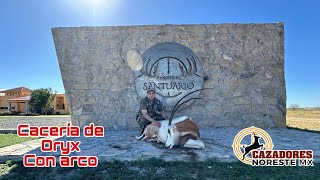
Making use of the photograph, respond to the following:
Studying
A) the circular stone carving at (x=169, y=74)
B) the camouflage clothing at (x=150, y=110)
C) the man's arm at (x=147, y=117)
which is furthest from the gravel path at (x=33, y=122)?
the man's arm at (x=147, y=117)

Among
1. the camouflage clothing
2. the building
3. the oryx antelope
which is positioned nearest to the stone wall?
the camouflage clothing

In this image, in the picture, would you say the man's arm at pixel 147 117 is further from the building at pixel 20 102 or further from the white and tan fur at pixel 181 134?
the building at pixel 20 102

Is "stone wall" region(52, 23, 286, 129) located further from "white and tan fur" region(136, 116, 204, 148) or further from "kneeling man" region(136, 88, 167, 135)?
"white and tan fur" region(136, 116, 204, 148)

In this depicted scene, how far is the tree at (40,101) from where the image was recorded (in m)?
25.1

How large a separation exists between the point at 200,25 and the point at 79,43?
143 inches

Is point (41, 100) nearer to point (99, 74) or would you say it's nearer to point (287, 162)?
point (99, 74)

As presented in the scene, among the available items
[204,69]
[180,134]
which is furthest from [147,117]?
[204,69]

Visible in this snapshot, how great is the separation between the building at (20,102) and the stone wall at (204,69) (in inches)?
806

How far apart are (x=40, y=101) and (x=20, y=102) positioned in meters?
3.37

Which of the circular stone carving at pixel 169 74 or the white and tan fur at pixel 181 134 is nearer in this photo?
the white and tan fur at pixel 181 134

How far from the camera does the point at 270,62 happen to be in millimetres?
6891

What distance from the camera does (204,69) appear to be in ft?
22.3

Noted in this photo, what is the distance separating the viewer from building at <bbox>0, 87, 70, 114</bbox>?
2600 cm

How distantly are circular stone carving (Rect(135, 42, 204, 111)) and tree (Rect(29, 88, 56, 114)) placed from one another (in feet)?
72.7
